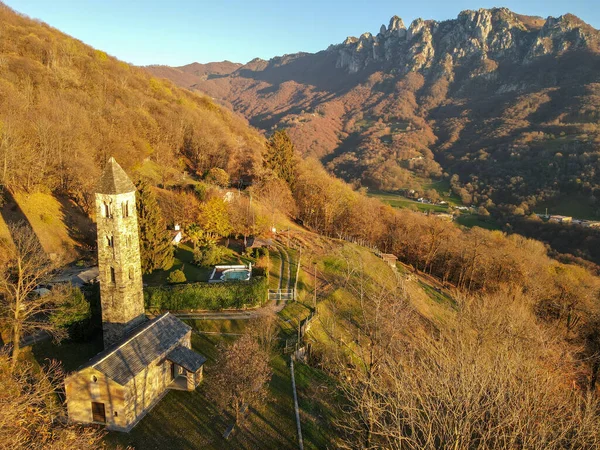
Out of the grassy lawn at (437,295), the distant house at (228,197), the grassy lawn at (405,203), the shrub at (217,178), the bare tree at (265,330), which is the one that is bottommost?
the grassy lawn at (437,295)

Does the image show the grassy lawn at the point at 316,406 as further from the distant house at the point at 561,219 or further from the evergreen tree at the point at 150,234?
the distant house at the point at 561,219

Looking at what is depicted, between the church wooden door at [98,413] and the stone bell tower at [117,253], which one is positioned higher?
the stone bell tower at [117,253]

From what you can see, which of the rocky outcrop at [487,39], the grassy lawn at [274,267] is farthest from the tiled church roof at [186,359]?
the rocky outcrop at [487,39]

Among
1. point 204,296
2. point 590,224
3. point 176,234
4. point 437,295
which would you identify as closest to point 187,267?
point 176,234

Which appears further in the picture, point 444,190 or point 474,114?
point 474,114

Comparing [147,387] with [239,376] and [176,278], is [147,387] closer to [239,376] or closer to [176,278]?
[239,376]

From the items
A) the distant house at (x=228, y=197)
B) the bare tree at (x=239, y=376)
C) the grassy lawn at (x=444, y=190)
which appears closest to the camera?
the bare tree at (x=239, y=376)

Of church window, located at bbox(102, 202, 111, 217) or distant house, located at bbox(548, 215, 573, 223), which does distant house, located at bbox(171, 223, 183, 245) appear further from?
distant house, located at bbox(548, 215, 573, 223)

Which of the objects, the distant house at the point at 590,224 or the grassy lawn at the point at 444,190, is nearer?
the distant house at the point at 590,224
